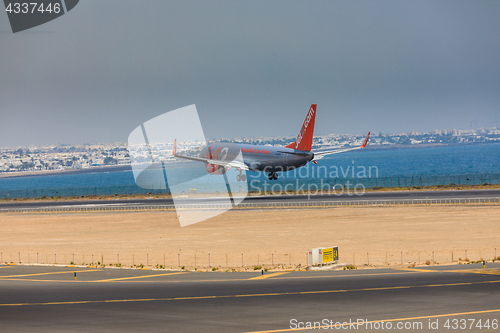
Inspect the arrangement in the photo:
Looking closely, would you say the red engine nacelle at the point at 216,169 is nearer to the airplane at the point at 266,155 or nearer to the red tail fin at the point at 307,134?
the airplane at the point at 266,155

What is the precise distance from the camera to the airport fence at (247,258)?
45.4 meters

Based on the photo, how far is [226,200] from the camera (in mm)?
115938

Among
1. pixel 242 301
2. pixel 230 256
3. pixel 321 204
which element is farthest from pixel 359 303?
pixel 321 204

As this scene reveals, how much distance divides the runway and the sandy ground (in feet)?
29.5

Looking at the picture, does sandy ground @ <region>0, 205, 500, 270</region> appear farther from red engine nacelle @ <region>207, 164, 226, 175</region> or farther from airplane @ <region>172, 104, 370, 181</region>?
red engine nacelle @ <region>207, 164, 226, 175</region>

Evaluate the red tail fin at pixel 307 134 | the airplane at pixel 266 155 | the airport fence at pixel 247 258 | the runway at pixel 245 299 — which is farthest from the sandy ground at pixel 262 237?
the red tail fin at pixel 307 134

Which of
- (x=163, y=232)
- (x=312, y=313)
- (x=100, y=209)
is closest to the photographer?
(x=312, y=313)

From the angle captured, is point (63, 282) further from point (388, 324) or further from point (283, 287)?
point (388, 324)

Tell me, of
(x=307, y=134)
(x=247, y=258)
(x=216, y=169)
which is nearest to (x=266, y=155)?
(x=307, y=134)

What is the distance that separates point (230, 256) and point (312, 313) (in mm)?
27052

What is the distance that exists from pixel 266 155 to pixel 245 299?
6283cm

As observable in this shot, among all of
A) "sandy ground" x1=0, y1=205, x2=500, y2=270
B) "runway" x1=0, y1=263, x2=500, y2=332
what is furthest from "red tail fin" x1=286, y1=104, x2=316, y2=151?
"runway" x1=0, y1=263, x2=500, y2=332

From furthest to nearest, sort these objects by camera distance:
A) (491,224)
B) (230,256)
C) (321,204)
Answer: (321,204)
(491,224)
(230,256)

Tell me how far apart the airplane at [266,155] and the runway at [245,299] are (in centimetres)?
5023
